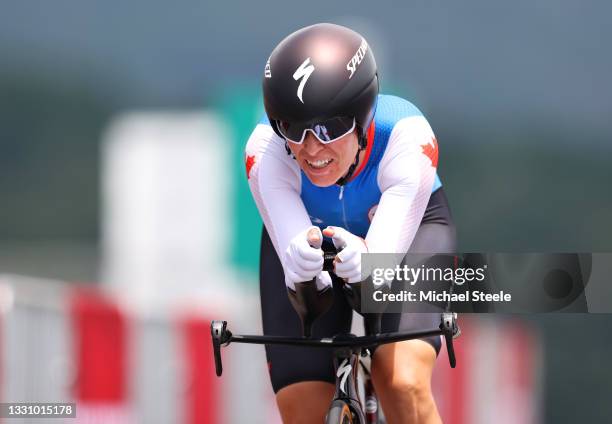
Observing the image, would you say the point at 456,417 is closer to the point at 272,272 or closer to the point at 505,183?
the point at 272,272

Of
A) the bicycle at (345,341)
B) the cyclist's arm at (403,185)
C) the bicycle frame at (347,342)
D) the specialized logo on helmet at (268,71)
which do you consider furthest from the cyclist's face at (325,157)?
the bicycle frame at (347,342)

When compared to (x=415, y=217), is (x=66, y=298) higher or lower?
higher

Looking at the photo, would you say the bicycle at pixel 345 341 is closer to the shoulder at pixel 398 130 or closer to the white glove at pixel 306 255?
the white glove at pixel 306 255

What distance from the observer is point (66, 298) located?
13227 millimetres

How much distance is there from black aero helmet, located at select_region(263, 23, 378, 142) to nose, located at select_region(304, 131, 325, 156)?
Result: 0.08 metres

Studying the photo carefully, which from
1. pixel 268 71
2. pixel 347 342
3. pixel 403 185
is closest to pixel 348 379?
pixel 347 342

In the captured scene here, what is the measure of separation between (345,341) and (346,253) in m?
0.40

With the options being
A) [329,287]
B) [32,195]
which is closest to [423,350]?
[329,287]

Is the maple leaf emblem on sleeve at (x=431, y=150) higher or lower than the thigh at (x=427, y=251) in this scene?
A: higher

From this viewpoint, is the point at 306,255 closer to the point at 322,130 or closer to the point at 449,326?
the point at 322,130

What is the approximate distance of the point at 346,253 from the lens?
246 inches

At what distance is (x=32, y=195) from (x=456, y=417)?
115145 millimetres

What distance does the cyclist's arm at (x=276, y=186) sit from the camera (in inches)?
261

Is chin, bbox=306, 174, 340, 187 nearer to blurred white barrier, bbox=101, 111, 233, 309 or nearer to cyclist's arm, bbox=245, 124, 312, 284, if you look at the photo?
cyclist's arm, bbox=245, 124, 312, 284
